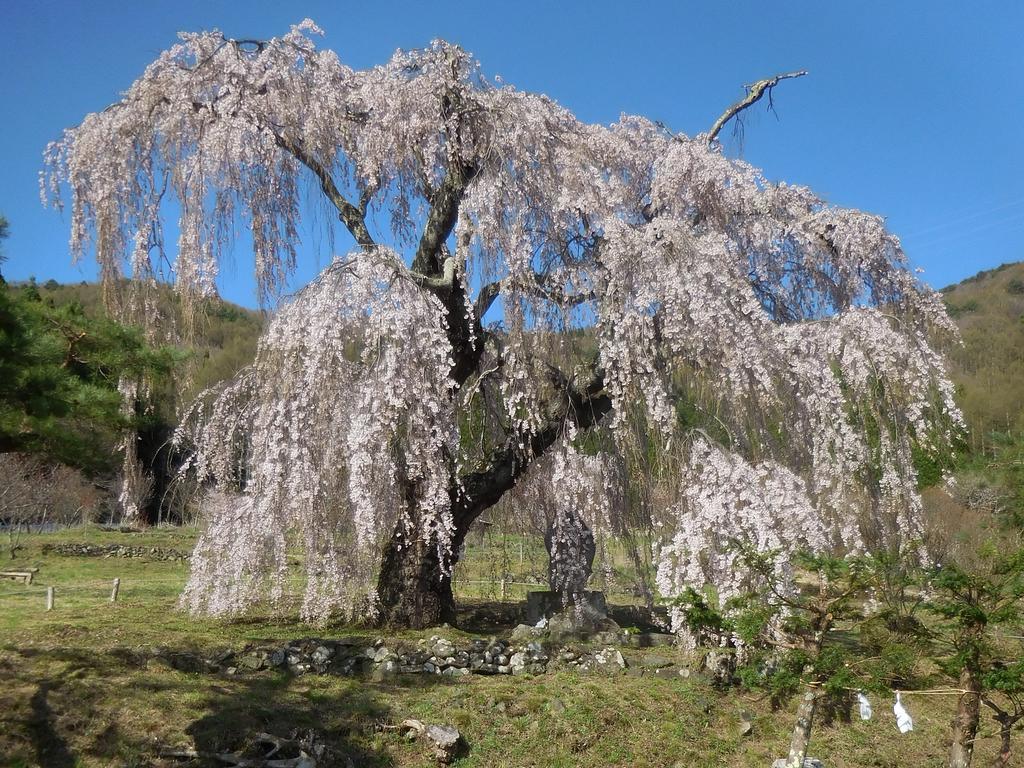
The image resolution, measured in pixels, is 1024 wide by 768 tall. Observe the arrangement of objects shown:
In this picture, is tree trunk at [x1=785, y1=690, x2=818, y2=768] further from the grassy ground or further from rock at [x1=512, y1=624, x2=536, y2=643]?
rock at [x1=512, y1=624, x2=536, y2=643]

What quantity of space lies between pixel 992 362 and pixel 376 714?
3313 centimetres

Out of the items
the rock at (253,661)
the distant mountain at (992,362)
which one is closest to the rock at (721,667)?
the rock at (253,661)

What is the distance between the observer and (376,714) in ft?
19.3

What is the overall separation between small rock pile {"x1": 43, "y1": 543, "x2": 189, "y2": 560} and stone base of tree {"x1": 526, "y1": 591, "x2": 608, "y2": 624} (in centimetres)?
1177

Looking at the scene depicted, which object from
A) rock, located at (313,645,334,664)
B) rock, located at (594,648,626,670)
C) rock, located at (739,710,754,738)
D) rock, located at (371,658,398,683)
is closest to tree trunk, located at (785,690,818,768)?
rock, located at (739,710,754,738)

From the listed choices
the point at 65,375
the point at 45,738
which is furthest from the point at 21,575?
the point at 65,375

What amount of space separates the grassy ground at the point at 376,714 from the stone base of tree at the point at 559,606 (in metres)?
1.53

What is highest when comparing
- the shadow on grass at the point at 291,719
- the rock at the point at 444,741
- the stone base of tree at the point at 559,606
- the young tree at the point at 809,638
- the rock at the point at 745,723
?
the young tree at the point at 809,638

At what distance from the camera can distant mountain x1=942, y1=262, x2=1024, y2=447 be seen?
27.2 meters

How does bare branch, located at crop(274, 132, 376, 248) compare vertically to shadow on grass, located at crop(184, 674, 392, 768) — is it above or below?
above

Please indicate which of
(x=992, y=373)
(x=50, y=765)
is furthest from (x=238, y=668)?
(x=992, y=373)

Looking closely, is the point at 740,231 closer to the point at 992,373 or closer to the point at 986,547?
the point at 986,547

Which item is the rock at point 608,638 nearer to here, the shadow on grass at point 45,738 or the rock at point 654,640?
the rock at point 654,640

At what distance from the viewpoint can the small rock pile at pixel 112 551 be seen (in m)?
18.0
